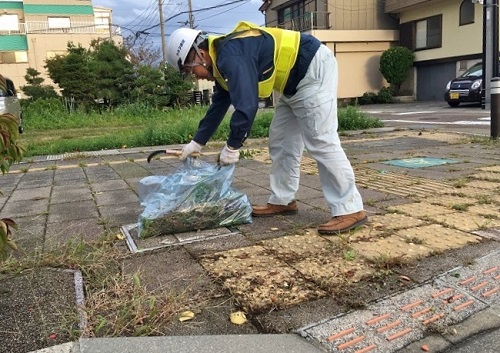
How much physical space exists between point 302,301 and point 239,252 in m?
0.70

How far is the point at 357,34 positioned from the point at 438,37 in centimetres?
408

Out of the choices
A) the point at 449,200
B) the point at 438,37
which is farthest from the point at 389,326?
the point at 438,37

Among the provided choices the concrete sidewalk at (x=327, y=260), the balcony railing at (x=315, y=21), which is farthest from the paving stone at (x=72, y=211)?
the balcony railing at (x=315, y=21)

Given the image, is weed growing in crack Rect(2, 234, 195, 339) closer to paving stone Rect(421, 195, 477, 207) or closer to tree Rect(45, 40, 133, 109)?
paving stone Rect(421, 195, 477, 207)

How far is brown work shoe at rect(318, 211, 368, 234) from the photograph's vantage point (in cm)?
296

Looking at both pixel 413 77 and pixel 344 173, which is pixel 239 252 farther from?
pixel 413 77

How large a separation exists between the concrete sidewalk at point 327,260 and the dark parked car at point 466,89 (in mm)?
11770

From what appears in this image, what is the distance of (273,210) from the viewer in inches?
139

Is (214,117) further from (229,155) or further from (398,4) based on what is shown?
(398,4)

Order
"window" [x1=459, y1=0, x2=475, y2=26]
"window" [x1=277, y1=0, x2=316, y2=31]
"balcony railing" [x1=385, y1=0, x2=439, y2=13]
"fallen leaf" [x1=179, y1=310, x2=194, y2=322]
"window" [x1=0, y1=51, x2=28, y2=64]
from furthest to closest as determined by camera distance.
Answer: "window" [x1=0, y1=51, x2=28, y2=64] < "window" [x1=277, y1=0, x2=316, y2=31] < "balcony railing" [x1=385, y1=0, x2=439, y2=13] < "window" [x1=459, y1=0, x2=475, y2=26] < "fallen leaf" [x1=179, y1=310, x2=194, y2=322]

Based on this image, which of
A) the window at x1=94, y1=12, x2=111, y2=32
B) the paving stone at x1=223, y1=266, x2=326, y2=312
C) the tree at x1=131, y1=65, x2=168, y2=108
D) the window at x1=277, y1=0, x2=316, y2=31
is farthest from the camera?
the window at x1=94, y1=12, x2=111, y2=32

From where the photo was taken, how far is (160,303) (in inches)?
83.3

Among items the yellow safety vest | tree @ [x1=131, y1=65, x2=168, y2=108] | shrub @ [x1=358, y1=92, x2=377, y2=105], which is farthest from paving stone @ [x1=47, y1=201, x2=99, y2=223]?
shrub @ [x1=358, y1=92, x2=377, y2=105]

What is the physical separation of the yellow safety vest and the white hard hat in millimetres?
116
